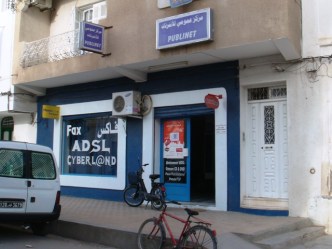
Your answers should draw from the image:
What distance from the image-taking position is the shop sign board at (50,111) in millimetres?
15633

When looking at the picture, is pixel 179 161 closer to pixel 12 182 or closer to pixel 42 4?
pixel 12 182

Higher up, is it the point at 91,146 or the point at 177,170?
the point at 91,146

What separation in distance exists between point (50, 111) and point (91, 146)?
1986 millimetres

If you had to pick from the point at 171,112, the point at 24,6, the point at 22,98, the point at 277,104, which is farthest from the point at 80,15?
the point at 277,104

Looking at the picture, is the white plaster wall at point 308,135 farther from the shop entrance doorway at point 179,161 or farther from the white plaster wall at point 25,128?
the white plaster wall at point 25,128

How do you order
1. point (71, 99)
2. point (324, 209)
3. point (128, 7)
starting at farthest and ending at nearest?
1. point (71, 99)
2. point (128, 7)
3. point (324, 209)

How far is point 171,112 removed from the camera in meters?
12.9

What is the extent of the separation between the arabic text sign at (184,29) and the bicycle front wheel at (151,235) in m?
4.64

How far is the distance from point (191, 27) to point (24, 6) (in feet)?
26.1

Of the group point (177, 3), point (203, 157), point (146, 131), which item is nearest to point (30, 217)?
point (146, 131)

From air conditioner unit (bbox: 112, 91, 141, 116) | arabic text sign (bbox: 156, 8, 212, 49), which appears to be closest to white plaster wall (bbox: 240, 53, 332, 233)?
arabic text sign (bbox: 156, 8, 212, 49)

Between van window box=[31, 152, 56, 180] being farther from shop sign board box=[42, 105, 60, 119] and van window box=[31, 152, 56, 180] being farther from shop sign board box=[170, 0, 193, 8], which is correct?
shop sign board box=[42, 105, 60, 119]

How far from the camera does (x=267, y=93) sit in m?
11.4

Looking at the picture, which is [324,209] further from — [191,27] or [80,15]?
[80,15]
